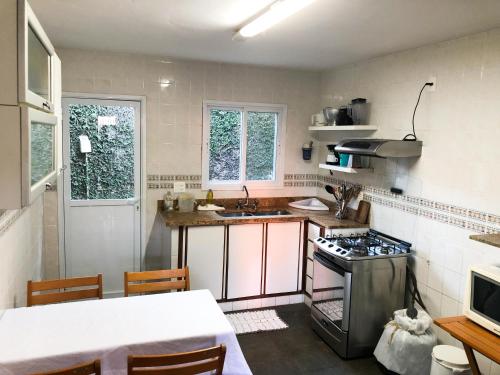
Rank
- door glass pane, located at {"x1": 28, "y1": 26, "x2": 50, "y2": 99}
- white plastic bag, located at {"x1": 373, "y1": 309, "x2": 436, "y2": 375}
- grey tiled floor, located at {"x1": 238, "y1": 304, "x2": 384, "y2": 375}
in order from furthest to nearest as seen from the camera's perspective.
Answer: grey tiled floor, located at {"x1": 238, "y1": 304, "x2": 384, "y2": 375}, white plastic bag, located at {"x1": 373, "y1": 309, "x2": 436, "y2": 375}, door glass pane, located at {"x1": 28, "y1": 26, "x2": 50, "y2": 99}

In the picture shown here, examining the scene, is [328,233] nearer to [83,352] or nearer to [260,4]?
[260,4]

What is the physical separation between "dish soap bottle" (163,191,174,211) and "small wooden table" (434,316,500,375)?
2.67 meters

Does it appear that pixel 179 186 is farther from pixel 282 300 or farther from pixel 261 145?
pixel 282 300

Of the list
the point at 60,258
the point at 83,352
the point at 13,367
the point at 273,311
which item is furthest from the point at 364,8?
the point at 60,258

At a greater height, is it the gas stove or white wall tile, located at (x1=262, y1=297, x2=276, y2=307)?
the gas stove

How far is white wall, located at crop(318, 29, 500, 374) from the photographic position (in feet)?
9.12

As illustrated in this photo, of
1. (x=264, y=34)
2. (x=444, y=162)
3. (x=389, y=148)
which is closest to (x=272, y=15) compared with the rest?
(x=264, y=34)

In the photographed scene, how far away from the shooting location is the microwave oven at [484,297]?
90.2 inches

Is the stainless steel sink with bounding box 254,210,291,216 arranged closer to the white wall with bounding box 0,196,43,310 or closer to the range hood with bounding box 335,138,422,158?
the range hood with bounding box 335,138,422,158

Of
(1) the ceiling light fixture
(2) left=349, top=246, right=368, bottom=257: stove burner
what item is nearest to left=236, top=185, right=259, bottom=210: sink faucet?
(2) left=349, top=246, right=368, bottom=257: stove burner

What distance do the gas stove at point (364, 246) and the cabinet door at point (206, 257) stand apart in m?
0.92

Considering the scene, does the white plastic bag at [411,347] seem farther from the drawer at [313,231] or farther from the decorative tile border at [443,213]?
the drawer at [313,231]

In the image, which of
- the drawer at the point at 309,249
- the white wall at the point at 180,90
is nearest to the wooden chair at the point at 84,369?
the white wall at the point at 180,90

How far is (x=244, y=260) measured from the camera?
4027 mm
